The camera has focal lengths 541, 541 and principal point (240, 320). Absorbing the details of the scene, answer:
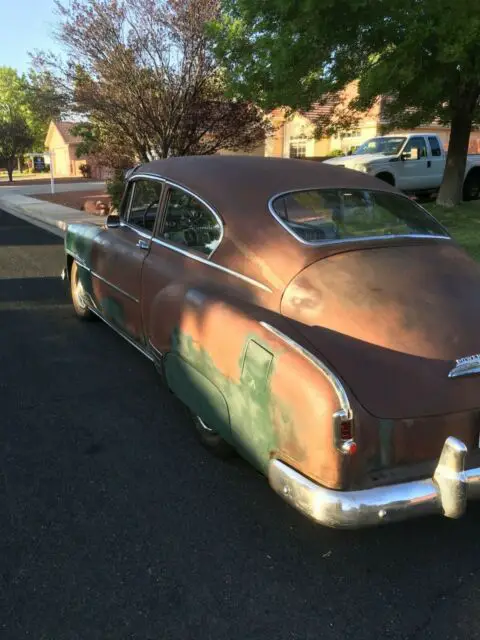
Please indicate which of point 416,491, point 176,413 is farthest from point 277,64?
point 416,491

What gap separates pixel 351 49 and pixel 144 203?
6345 mm

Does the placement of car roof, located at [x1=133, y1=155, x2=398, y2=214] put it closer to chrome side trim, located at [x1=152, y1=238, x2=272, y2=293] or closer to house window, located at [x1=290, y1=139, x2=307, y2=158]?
chrome side trim, located at [x1=152, y1=238, x2=272, y2=293]

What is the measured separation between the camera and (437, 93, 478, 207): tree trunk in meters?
11.4

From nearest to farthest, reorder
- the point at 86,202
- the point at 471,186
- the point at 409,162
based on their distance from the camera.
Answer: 1. the point at 409,162
2. the point at 471,186
3. the point at 86,202

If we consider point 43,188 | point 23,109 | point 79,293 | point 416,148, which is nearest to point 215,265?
point 79,293

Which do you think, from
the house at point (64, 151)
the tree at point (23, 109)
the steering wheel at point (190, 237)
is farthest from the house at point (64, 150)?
the steering wheel at point (190, 237)

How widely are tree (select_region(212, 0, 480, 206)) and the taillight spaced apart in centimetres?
686

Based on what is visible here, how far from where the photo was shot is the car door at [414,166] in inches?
521

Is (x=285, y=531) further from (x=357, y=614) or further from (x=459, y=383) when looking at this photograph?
(x=459, y=383)

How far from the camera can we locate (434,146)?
14.0 metres

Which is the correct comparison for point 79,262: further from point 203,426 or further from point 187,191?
point 203,426

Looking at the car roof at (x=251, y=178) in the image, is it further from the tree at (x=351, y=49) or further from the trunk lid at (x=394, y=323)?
the tree at (x=351, y=49)

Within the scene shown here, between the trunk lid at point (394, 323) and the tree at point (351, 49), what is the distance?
5778 mm

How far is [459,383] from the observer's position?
2.36 m
